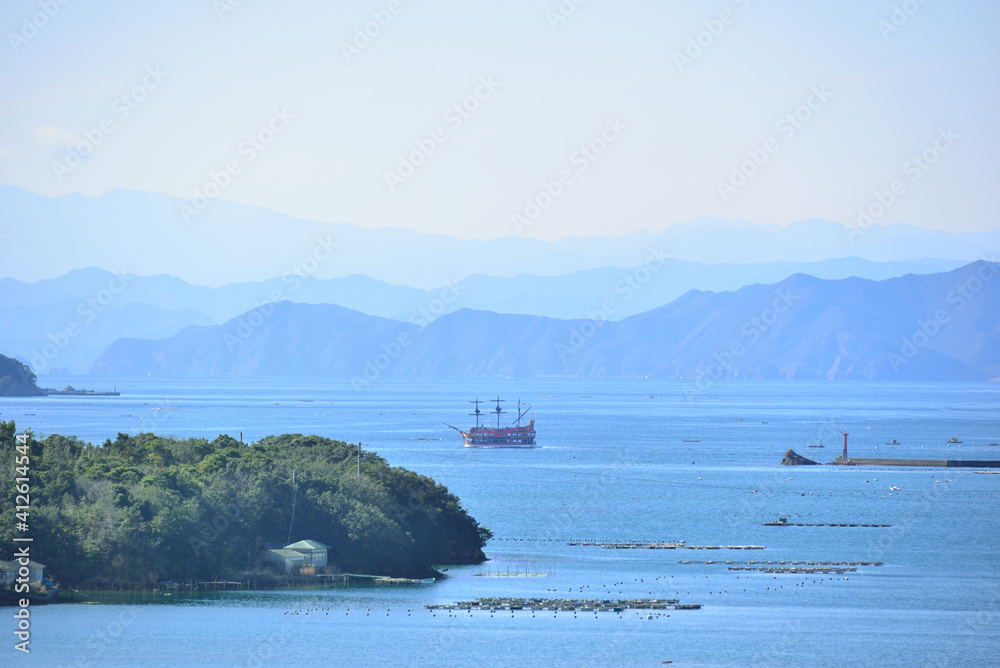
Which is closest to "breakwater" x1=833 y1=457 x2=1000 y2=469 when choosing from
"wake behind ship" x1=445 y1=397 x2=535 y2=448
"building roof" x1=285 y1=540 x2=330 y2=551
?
"wake behind ship" x1=445 y1=397 x2=535 y2=448

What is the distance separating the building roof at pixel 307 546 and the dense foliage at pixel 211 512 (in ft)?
2.36

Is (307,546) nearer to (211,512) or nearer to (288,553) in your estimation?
(288,553)

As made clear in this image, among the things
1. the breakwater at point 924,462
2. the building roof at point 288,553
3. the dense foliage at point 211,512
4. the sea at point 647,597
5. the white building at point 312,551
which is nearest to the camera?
the sea at point 647,597

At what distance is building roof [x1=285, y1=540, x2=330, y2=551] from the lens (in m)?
62.0

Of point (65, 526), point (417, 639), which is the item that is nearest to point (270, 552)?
point (65, 526)

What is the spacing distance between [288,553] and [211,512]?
4.51m

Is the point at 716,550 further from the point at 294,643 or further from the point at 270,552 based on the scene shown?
the point at 294,643

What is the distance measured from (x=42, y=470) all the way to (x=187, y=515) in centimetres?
1083

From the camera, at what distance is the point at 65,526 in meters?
57.1

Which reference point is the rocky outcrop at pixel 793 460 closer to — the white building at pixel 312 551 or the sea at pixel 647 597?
the sea at pixel 647 597

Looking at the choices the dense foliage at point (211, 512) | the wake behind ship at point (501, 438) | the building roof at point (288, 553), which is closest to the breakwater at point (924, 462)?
the wake behind ship at point (501, 438)

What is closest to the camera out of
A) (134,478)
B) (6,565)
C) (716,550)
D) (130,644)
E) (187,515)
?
(130,644)

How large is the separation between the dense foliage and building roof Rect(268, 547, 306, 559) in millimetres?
992

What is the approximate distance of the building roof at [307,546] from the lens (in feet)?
203
